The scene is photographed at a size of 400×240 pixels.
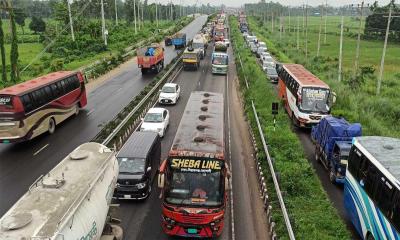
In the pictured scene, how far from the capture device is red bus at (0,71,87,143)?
2312cm

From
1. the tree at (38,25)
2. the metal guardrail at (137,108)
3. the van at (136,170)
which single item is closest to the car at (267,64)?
the metal guardrail at (137,108)

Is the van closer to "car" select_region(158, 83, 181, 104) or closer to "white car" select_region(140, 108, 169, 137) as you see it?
"white car" select_region(140, 108, 169, 137)

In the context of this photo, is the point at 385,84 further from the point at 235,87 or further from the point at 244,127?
the point at 244,127

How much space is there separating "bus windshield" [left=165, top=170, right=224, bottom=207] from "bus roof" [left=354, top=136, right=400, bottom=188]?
18.2ft

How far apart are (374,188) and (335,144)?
278 inches

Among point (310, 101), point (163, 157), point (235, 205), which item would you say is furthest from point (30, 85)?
point (310, 101)

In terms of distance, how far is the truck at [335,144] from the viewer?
19.9 metres

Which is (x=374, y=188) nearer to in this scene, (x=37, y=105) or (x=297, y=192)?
(x=297, y=192)

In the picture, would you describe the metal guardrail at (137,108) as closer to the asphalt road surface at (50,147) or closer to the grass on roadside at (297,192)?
the asphalt road surface at (50,147)

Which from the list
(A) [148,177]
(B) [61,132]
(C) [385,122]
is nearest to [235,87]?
(C) [385,122]

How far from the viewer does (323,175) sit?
867 inches

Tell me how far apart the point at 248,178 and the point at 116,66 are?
38521 mm

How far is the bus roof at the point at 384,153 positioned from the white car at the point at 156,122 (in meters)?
13.5

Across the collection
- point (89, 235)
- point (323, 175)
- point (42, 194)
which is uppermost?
point (42, 194)
